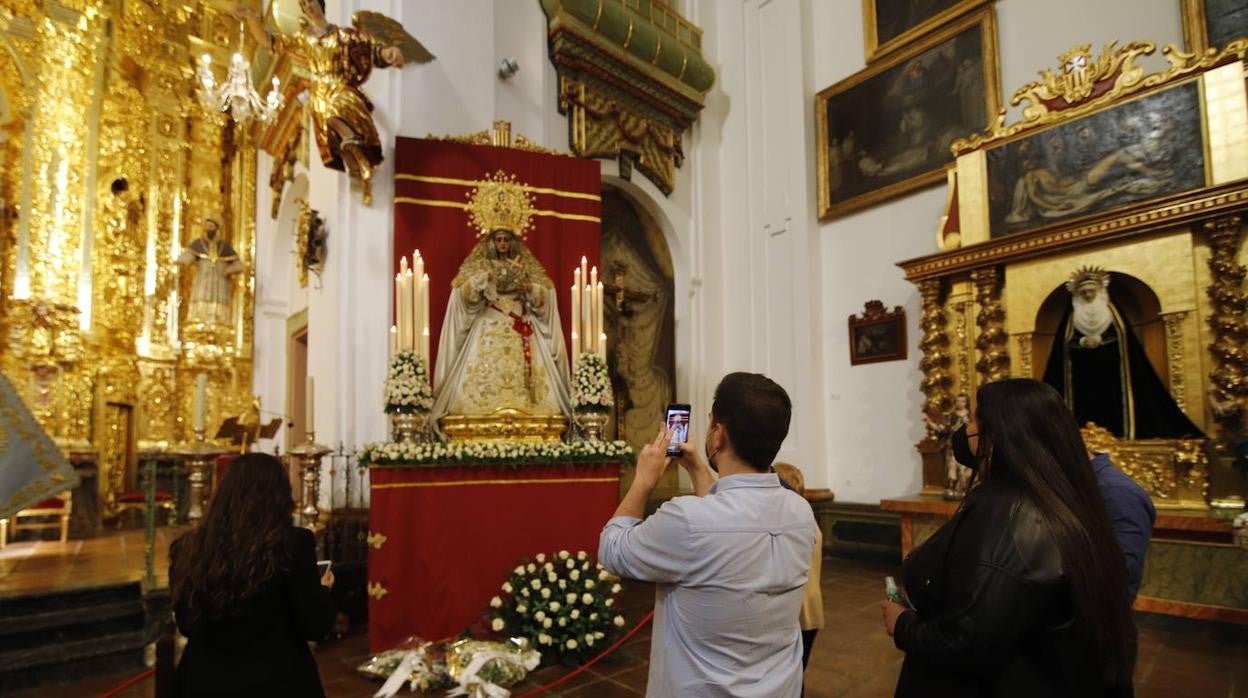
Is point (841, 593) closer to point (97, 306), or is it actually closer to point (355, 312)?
point (355, 312)

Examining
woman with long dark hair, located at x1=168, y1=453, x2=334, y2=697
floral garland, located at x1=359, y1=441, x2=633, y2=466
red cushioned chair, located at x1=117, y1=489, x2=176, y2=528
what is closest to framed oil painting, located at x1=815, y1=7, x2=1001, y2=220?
floral garland, located at x1=359, y1=441, x2=633, y2=466

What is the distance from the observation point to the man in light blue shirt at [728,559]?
1.58 m

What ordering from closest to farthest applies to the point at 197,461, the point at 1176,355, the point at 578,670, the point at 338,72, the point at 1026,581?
the point at 1026,581, the point at 578,670, the point at 197,461, the point at 338,72, the point at 1176,355

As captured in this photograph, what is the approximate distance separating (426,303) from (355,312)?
36.1 inches

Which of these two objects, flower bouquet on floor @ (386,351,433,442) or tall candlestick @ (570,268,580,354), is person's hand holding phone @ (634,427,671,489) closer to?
flower bouquet on floor @ (386,351,433,442)

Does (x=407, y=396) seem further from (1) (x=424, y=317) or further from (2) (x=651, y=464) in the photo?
(2) (x=651, y=464)

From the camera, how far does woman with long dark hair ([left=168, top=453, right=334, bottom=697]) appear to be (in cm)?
198

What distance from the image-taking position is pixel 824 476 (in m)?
9.10

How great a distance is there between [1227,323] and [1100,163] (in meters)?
1.87

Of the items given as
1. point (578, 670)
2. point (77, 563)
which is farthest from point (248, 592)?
point (77, 563)

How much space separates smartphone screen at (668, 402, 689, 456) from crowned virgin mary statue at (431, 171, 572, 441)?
4152mm

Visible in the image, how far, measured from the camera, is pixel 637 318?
9594 millimetres

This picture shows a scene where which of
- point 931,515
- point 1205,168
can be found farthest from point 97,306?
point 1205,168

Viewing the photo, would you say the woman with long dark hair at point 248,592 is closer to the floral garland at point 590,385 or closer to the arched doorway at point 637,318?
the floral garland at point 590,385
